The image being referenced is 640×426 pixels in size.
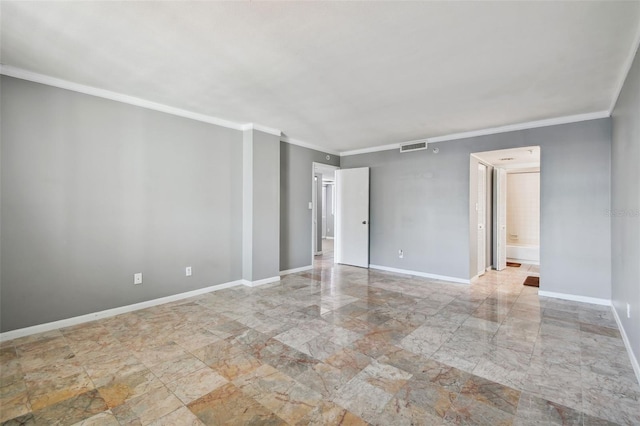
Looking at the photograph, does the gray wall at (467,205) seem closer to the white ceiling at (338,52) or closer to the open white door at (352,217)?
the open white door at (352,217)

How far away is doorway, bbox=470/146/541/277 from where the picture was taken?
5.14 meters

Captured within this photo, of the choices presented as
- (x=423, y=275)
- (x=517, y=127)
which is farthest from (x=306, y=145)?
(x=517, y=127)

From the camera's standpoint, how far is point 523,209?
757 cm

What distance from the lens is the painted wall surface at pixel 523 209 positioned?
24.2ft

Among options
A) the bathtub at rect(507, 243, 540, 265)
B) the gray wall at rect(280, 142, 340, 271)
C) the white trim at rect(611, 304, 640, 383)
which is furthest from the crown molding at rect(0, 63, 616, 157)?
the bathtub at rect(507, 243, 540, 265)

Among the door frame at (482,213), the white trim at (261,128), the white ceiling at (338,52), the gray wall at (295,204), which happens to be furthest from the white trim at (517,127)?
the white trim at (261,128)

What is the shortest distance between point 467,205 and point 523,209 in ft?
12.6

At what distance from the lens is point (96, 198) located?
323cm

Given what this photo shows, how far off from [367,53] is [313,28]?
0.55 metres

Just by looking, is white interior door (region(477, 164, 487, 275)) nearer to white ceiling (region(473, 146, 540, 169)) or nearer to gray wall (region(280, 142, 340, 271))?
white ceiling (region(473, 146, 540, 169))

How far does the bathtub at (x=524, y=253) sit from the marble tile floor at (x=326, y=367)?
3.69 meters

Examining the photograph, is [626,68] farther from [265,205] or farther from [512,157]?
[265,205]

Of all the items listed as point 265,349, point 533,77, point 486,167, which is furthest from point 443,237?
point 265,349

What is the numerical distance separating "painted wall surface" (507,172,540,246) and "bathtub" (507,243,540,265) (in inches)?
10.8
